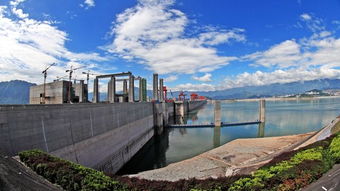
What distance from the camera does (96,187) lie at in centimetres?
737

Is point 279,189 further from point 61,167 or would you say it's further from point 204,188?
point 61,167

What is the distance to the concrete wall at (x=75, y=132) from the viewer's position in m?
10.9

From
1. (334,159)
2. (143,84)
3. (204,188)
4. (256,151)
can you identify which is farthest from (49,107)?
(143,84)

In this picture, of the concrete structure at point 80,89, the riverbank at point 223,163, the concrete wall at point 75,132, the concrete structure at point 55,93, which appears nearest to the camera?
the concrete wall at point 75,132

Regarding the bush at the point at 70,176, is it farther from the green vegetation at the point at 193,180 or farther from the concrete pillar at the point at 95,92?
the concrete pillar at the point at 95,92

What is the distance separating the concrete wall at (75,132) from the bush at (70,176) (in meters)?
2.86

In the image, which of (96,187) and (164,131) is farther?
(164,131)

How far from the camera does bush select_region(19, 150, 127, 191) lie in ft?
24.8

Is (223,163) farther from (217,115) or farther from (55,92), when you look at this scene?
(217,115)

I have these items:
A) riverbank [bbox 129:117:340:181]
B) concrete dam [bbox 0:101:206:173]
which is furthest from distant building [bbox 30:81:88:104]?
riverbank [bbox 129:117:340:181]

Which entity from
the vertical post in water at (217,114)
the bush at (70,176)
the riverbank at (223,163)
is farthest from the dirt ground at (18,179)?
the vertical post in water at (217,114)

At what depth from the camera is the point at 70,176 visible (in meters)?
7.89

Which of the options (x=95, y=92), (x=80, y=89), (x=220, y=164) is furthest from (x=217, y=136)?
(x=80, y=89)

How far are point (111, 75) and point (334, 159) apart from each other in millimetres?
47595
